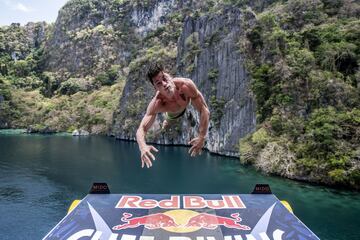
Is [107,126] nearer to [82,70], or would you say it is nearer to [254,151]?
[82,70]

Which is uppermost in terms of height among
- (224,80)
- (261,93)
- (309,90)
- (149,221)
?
(224,80)

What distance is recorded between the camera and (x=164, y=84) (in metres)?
6.69

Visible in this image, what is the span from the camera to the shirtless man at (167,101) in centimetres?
649

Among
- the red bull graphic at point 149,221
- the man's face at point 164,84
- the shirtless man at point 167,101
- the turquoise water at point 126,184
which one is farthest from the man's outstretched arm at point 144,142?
the turquoise water at point 126,184

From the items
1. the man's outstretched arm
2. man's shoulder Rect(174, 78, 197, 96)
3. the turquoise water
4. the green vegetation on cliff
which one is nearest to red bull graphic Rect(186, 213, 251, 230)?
the man's outstretched arm

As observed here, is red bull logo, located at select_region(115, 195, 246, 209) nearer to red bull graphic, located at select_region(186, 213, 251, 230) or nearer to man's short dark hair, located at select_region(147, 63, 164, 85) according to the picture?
red bull graphic, located at select_region(186, 213, 251, 230)

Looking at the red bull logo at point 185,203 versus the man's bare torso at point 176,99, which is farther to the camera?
the red bull logo at point 185,203

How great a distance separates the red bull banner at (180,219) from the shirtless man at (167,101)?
5238 mm

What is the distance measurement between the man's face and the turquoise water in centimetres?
1825

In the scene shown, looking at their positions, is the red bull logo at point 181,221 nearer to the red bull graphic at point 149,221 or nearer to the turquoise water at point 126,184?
the red bull graphic at point 149,221

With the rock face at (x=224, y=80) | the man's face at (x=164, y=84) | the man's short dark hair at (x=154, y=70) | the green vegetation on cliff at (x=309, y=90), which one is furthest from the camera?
the rock face at (x=224, y=80)

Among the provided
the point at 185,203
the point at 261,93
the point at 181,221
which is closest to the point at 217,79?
the point at 261,93

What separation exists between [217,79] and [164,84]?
45452mm

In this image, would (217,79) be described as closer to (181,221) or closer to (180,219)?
(180,219)
